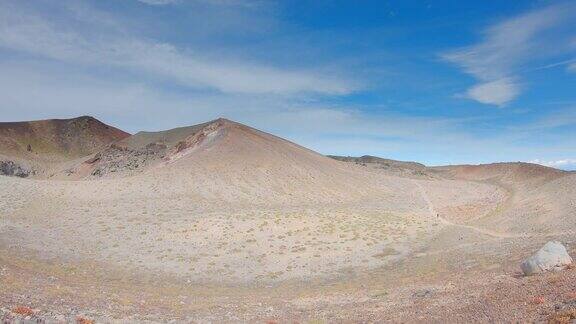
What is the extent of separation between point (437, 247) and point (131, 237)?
23.3m

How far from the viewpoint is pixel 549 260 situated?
62.7 ft

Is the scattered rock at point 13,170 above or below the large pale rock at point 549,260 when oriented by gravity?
above

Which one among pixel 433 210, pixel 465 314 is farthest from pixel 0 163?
pixel 465 314

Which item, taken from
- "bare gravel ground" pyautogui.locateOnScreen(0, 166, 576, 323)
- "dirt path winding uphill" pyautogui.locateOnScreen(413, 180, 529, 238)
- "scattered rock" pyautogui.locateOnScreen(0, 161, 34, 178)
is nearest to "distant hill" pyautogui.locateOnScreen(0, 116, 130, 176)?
Answer: "scattered rock" pyautogui.locateOnScreen(0, 161, 34, 178)

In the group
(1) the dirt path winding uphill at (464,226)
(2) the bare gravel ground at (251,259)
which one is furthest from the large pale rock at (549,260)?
(1) the dirt path winding uphill at (464,226)

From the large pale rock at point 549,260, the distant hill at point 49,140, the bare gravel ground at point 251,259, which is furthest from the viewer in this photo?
the distant hill at point 49,140

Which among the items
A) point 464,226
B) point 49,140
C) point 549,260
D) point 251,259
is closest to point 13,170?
point 49,140

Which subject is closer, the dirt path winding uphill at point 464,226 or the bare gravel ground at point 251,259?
the bare gravel ground at point 251,259

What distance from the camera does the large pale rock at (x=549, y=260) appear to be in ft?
62.3

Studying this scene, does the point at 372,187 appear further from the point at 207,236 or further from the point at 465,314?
the point at 465,314

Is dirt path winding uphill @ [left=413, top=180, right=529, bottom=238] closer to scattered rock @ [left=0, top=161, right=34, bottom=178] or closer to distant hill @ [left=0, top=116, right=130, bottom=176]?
scattered rock @ [left=0, top=161, right=34, bottom=178]

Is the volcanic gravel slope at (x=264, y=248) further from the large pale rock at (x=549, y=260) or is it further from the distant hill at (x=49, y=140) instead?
the distant hill at (x=49, y=140)

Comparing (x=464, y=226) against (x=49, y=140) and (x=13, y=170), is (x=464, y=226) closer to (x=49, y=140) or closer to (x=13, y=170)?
(x=13, y=170)

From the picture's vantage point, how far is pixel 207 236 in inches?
1340
